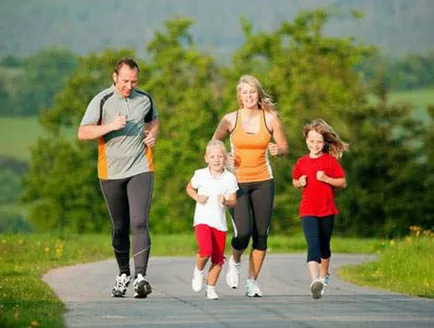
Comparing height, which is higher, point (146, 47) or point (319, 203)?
point (146, 47)

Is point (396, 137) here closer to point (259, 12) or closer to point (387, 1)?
point (259, 12)

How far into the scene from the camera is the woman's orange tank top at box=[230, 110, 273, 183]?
15.3m

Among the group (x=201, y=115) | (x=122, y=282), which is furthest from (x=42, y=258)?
(x=201, y=115)

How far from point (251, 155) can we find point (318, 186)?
732mm

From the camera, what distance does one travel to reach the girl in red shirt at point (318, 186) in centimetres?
1552

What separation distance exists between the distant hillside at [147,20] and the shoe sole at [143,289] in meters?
145

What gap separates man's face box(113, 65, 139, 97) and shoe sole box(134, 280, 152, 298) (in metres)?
1.80

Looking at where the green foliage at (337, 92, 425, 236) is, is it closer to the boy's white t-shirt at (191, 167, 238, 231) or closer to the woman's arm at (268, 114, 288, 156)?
the woman's arm at (268, 114, 288, 156)

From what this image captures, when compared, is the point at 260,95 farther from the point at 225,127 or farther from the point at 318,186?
the point at 318,186

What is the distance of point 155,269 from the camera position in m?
21.3

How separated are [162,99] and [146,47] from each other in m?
7.15

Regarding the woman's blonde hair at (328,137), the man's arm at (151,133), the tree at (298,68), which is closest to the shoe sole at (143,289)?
the man's arm at (151,133)

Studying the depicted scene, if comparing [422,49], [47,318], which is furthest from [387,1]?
[47,318]

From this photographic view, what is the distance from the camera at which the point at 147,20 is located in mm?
182250
